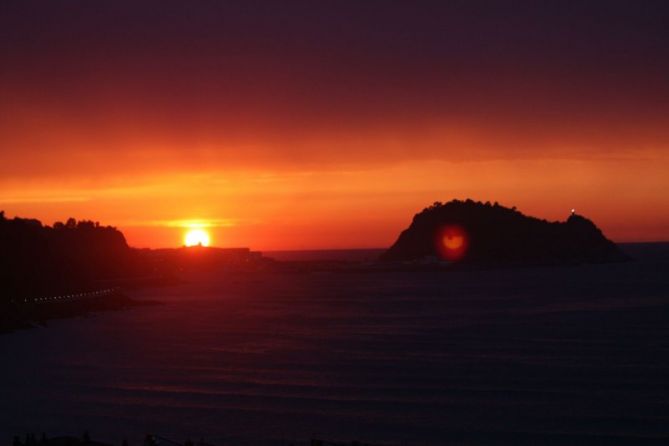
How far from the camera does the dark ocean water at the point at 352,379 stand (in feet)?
102

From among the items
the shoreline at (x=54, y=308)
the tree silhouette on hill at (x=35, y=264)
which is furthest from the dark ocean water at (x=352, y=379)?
the tree silhouette on hill at (x=35, y=264)

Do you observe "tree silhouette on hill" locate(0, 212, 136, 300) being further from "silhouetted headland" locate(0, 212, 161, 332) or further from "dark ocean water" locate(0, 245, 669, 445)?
"dark ocean water" locate(0, 245, 669, 445)

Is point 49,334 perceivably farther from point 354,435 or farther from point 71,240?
point 71,240

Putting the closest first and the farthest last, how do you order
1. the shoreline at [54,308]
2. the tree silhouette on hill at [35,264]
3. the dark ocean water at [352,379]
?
the dark ocean water at [352,379]
the shoreline at [54,308]
the tree silhouette on hill at [35,264]

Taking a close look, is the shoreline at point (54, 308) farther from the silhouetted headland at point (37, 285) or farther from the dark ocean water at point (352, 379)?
the dark ocean water at point (352, 379)

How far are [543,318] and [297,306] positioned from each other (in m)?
36.9

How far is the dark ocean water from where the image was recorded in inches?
1218

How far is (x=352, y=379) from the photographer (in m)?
42.1

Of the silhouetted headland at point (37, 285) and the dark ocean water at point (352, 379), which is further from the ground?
the silhouetted headland at point (37, 285)

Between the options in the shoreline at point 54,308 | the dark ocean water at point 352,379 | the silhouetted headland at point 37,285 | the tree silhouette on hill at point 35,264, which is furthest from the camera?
the tree silhouette on hill at point 35,264

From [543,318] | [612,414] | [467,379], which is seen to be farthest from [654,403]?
[543,318]

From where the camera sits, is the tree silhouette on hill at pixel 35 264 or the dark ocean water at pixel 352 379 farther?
the tree silhouette on hill at pixel 35 264

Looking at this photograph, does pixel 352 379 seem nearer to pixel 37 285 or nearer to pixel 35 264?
pixel 37 285

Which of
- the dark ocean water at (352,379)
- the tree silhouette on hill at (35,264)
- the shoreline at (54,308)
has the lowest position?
the dark ocean water at (352,379)
